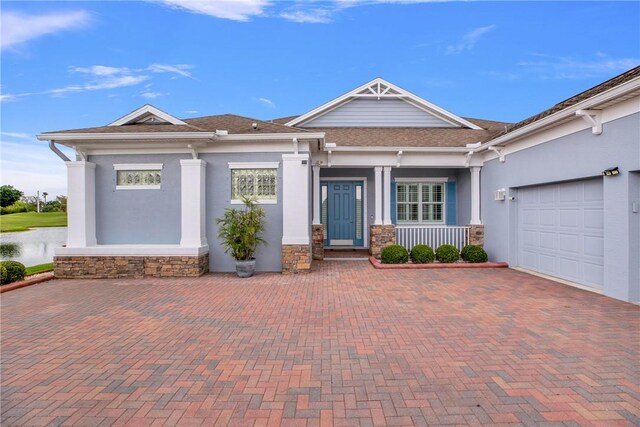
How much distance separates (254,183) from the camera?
8961 millimetres

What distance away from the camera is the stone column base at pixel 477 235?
10.5m

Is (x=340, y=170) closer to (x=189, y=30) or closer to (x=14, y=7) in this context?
(x=189, y=30)

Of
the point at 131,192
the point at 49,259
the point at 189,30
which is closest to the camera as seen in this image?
the point at 131,192

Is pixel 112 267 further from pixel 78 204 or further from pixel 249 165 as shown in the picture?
pixel 249 165

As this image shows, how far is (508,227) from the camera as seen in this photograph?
9.23 meters

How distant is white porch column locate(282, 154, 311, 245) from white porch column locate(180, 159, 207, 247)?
7.54ft

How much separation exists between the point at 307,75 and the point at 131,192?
1394 centimetres

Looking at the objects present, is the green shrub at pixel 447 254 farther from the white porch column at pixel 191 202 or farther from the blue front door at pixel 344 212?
the white porch column at pixel 191 202

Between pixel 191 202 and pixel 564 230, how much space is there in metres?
9.31

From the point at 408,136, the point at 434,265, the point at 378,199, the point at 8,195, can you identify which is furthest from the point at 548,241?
the point at 8,195

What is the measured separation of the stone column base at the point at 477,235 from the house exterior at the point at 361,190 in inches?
Answer: 1.8

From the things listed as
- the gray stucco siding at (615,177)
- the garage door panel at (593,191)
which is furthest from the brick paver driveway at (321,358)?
the garage door panel at (593,191)

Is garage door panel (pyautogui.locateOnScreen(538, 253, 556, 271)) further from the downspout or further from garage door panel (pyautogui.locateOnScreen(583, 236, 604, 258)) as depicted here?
the downspout

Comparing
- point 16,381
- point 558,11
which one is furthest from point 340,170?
point 16,381
